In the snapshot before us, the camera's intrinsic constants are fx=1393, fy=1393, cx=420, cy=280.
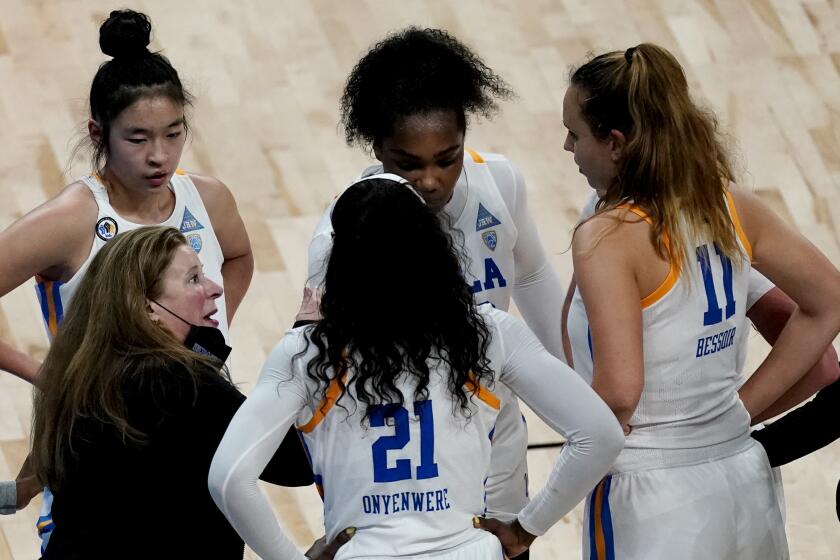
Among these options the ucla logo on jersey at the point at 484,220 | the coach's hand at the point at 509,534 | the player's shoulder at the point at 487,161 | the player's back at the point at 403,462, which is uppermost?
the player's shoulder at the point at 487,161

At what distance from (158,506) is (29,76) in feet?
10.8

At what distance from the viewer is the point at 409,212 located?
2068 millimetres

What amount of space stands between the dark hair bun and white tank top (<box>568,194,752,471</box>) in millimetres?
1125

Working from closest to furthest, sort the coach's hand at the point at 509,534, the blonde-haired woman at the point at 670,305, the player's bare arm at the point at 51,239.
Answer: the coach's hand at the point at 509,534 → the blonde-haired woman at the point at 670,305 → the player's bare arm at the point at 51,239

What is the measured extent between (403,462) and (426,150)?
2.38 feet

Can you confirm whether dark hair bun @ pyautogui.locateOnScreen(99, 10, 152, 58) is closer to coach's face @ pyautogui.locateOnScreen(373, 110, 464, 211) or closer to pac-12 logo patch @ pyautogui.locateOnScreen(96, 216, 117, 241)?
pac-12 logo patch @ pyautogui.locateOnScreen(96, 216, 117, 241)

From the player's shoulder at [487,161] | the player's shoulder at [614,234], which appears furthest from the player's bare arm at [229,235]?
the player's shoulder at [614,234]

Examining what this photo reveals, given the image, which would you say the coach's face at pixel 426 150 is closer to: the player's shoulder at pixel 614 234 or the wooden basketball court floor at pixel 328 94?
the player's shoulder at pixel 614 234

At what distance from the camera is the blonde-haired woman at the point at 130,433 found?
7.61ft

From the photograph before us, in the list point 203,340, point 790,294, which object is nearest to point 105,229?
point 203,340


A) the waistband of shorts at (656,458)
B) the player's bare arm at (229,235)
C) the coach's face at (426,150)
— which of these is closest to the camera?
the waistband of shorts at (656,458)

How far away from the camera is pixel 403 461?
209 centimetres

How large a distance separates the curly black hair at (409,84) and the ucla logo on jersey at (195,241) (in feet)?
1.50

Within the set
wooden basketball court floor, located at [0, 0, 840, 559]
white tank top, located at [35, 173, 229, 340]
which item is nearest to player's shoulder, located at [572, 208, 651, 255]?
white tank top, located at [35, 173, 229, 340]
